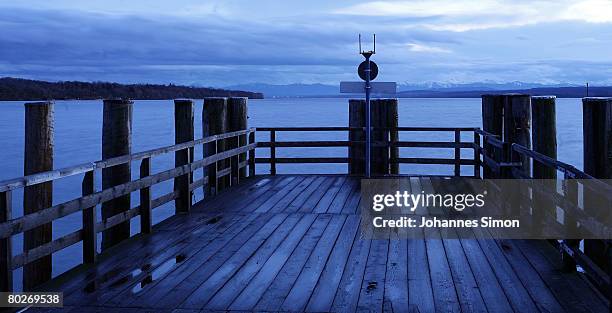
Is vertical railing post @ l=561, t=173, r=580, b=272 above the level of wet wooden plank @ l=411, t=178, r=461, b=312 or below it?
above

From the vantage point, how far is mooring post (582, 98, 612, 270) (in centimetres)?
614

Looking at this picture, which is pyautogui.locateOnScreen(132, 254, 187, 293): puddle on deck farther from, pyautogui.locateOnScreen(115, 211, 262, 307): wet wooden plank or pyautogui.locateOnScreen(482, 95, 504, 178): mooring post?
pyautogui.locateOnScreen(482, 95, 504, 178): mooring post

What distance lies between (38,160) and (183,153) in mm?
3068

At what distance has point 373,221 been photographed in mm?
9062

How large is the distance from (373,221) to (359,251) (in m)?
1.84

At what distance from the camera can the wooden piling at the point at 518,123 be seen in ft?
30.5

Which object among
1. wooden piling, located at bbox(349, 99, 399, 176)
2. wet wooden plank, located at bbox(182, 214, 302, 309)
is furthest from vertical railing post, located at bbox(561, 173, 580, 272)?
wooden piling, located at bbox(349, 99, 399, 176)

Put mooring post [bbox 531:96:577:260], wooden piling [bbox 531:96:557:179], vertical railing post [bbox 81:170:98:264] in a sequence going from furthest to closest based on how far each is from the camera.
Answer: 1. wooden piling [bbox 531:96:557:179]
2. mooring post [bbox 531:96:577:260]
3. vertical railing post [bbox 81:170:98:264]

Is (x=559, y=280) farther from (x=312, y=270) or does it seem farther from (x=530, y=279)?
(x=312, y=270)

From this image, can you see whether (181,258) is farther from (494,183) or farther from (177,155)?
(494,183)

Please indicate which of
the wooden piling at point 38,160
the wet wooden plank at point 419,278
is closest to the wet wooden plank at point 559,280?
the wet wooden plank at point 419,278

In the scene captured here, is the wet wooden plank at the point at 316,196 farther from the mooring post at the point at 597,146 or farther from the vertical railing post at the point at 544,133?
the mooring post at the point at 597,146

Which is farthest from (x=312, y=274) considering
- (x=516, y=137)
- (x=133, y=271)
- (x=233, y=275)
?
(x=516, y=137)

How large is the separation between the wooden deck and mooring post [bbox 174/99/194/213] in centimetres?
84
